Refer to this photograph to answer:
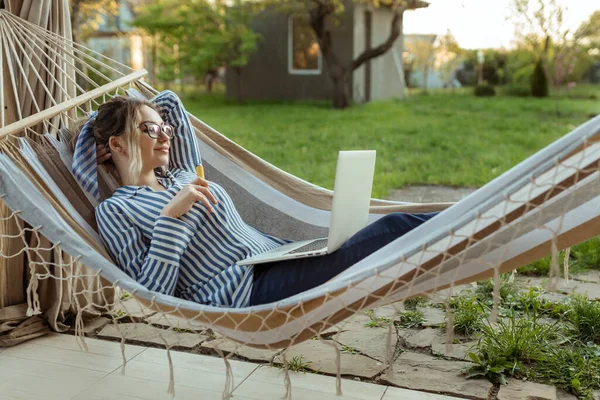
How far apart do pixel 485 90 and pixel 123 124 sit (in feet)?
38.2

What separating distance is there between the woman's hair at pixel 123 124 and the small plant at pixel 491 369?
1.18 m

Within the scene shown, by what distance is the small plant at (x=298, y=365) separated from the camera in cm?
210

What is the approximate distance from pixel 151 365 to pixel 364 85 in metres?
9.86

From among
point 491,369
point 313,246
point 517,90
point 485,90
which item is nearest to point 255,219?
point 313,246

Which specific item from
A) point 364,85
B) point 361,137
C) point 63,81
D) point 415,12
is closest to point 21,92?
point 63,81

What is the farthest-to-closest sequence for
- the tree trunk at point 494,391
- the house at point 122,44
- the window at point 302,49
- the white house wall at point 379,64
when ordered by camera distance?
the house at point 122,44 → the window at point 302,49 → the white house wall at point 379,64 → the tree trunk at point 494,391

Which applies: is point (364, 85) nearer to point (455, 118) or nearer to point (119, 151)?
point (455, 118)

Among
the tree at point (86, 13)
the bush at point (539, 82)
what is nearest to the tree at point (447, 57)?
the bush at point (539, 82)

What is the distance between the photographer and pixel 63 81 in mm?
2453

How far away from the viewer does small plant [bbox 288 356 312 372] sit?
6.88 feet

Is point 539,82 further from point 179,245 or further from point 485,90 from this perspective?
point 179,245

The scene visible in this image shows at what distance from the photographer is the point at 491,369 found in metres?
1.99

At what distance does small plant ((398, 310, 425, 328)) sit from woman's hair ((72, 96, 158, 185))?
1092mm

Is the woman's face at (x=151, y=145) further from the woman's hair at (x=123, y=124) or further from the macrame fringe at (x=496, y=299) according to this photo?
the macrame fringe at (x=496, y=299)
